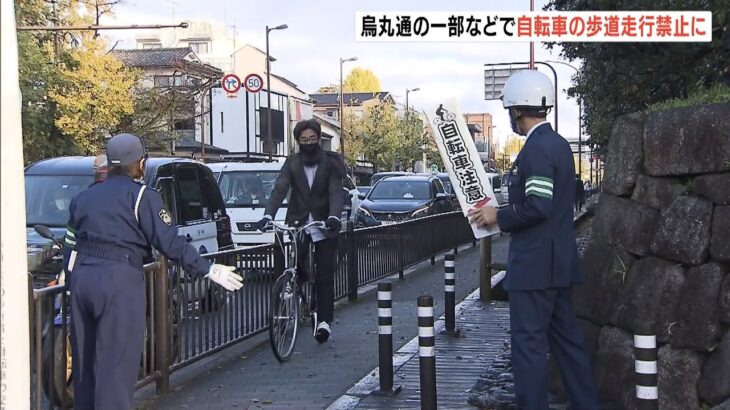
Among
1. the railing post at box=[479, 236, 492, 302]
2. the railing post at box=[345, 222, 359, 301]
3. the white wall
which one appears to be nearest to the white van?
the railing post at box=[345, 222, 359, 301]

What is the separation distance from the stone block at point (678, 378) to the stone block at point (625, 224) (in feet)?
2.28

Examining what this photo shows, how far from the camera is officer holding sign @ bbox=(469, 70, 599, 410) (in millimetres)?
4980

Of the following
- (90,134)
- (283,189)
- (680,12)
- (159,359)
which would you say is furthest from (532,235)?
(90,134)

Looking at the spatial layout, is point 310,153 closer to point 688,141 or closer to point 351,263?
point 351,263

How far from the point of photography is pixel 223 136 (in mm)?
67500

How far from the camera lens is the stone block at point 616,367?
17.4ft

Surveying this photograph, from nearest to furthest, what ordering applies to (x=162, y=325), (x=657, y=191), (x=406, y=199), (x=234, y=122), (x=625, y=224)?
(x=657, y=191) < (x=625, y=224) < (x=162, y=325) < (x=406, y=199) < (x=234, y=122)

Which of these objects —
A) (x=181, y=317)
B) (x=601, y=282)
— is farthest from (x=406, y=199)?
(x=601, y=282)

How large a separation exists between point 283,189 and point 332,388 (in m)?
2.19

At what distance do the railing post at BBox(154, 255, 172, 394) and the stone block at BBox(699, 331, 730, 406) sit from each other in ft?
12.7

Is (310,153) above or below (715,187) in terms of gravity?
above

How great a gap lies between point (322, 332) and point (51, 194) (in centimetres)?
338

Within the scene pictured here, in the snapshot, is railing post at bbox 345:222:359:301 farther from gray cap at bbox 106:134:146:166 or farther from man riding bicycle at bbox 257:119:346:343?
gray cap at bbox 106:134:146:166

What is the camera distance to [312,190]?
8297mm
